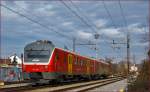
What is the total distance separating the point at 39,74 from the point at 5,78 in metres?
16.6

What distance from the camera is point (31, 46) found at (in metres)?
30.8

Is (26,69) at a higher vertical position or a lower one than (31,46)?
lower

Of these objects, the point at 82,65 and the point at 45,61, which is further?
the point at 82,65

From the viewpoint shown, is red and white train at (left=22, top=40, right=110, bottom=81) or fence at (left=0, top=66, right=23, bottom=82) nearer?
red and white train at (left=22, top=40, right=110, bottom=81)

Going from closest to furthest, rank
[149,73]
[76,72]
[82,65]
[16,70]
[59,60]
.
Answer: [149,73] → [59,60] → [76,72] → [82,65] → [16,70]

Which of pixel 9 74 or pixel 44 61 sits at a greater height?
pixel 44 61

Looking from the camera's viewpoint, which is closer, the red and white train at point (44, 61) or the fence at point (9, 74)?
the red and white train at point (44, 61)

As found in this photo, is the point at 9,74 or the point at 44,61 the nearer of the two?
the point at 44,61

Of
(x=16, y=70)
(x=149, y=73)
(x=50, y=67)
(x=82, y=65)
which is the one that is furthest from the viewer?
(x=16, y=70)

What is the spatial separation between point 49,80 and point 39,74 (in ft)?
3.33

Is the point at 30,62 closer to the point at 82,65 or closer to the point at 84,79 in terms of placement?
the point at 82,65

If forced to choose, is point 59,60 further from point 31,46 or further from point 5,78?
point 5,78

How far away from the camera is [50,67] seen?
29.7m

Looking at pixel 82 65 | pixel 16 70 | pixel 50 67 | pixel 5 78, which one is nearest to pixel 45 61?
pixel 50 67
